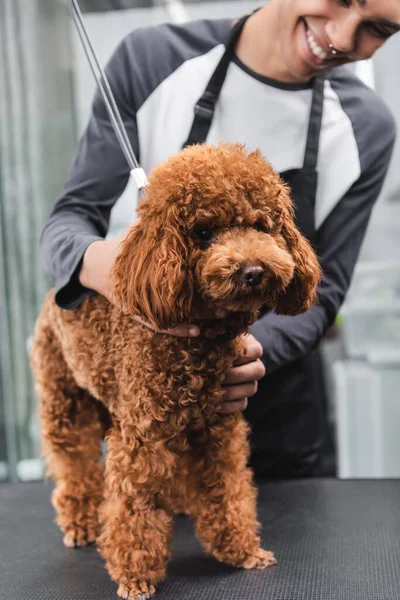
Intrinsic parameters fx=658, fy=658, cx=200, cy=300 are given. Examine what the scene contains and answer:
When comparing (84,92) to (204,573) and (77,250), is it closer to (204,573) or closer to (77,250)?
(77,250)

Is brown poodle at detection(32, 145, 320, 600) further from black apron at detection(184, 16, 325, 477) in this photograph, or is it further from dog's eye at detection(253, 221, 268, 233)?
black apron at detection(184, 16, 325, 477)

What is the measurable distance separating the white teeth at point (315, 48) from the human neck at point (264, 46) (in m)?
0.14

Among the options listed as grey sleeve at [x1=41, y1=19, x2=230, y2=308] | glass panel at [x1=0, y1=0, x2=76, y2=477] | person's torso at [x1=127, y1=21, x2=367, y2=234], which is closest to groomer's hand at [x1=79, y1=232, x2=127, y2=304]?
grey sleeve at [x1=41, y1=19, x2=230, y2=308]

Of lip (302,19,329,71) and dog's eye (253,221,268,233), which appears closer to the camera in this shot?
dog's eye (253,221,268,233)

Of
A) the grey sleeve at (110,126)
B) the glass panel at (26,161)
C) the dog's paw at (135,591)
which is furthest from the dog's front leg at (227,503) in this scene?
the glass panel at (26,161)

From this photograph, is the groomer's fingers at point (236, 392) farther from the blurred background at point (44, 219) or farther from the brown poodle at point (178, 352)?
the blurred background at point (44, 219)

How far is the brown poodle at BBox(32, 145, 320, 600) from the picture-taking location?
0.83 m

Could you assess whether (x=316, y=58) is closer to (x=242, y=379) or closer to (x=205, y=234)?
(x=205, y=234)

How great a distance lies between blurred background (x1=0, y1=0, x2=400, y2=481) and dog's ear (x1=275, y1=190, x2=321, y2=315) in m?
1.08

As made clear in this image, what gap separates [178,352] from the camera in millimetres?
925

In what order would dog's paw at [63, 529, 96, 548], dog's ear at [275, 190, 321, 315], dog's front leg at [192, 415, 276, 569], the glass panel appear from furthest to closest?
the glass panel, dog's paw at [63, 529, 96, 548], dog's front leg at [192, 415, 276, 569], dog's ear at [275, 190, 321, 315]

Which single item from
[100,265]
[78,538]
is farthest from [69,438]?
[100,265]

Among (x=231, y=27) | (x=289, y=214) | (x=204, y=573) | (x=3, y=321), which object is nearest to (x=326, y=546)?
(x=204, y=573)

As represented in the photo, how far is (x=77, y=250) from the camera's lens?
3.34 feet
